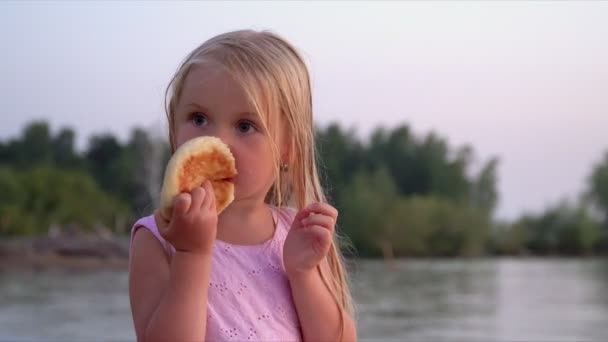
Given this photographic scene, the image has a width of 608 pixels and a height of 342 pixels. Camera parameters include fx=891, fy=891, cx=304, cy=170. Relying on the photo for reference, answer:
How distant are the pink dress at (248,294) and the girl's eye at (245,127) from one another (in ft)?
0.66

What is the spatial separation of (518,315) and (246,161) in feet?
21.2

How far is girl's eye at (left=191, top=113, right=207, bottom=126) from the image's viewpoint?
1342mm

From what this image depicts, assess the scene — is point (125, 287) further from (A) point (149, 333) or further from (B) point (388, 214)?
(B) point (388, 214)

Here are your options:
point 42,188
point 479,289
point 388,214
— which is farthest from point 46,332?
point 388,214

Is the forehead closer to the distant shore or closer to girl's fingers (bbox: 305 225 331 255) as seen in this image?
girl's fingers (bbox: 305 225 331 255)

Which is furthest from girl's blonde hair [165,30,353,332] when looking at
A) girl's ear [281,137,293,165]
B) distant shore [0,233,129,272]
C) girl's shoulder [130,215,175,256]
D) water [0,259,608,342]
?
distant shore [0,233,129,272]

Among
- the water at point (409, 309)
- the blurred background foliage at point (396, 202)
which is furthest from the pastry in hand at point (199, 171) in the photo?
the blurred background foliage at point (396, 202)

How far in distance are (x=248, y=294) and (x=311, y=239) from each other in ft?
0.44

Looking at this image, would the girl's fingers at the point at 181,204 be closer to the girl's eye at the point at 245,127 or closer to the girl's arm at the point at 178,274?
the girl's arm at the point at 178,274

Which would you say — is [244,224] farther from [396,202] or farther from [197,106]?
[396,202]

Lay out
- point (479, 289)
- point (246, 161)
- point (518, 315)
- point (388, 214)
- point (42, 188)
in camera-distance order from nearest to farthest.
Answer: point (246, 161) < point (518, 315) < point (479, 289) < point (42, 188) < point (388, 214)

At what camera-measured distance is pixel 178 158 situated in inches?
48.5

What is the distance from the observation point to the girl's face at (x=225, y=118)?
133 centimetres

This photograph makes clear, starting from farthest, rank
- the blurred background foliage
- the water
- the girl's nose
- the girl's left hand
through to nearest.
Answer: the blurred background foliage
the water
the girl's left hand
the girl's nose
